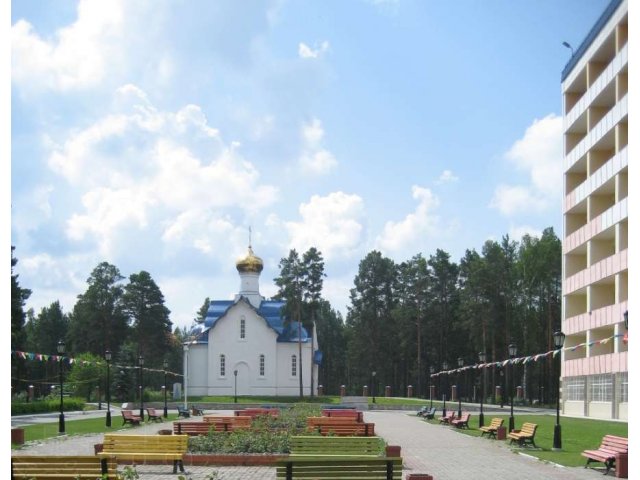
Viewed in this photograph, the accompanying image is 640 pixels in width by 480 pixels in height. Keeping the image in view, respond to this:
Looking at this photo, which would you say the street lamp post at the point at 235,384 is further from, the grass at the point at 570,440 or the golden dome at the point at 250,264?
the grass at the point at 570,440

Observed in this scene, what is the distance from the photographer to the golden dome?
74125 millimetres

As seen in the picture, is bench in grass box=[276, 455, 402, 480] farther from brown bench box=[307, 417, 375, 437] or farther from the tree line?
the tree line

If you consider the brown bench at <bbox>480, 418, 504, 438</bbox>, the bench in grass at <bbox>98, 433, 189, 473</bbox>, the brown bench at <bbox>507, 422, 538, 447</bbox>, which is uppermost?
the bench in grass at <bbox>98, 433, 189, 473</bbox>

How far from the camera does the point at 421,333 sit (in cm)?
7506

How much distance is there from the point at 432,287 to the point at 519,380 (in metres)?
11.1

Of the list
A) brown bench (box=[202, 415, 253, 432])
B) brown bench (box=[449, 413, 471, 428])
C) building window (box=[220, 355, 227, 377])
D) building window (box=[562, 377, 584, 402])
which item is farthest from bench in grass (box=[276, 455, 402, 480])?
building window (box=[220, 355, 227, 377])

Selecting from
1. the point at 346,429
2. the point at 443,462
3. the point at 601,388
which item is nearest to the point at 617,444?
the point at 443,462

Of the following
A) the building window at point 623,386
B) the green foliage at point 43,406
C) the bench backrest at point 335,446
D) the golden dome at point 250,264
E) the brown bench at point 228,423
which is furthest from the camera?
the golden dome at point 250,264

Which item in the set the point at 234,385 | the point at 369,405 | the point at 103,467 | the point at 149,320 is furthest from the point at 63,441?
the point at 149,320

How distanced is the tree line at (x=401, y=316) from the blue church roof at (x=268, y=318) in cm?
91

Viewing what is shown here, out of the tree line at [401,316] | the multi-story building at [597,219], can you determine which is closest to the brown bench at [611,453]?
the multi-story building at [597,219]

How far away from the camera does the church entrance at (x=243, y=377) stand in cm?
6869

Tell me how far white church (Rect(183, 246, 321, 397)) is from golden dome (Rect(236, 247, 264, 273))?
4064mm

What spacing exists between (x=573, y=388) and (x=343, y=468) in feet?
121
